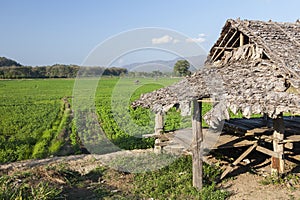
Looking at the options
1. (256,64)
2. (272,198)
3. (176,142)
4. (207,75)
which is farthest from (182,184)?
(256,64)

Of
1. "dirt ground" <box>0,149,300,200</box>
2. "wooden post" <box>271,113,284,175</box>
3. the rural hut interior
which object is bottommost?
"dirt ground" <box>0,149,300,200</box>

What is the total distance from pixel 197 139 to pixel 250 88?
4.92ft

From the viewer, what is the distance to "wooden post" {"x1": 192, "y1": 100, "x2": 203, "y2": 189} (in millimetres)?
6438

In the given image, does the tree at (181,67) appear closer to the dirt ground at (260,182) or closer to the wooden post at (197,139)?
the dirt ground at (260,182)

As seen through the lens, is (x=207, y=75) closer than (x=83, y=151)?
Yes

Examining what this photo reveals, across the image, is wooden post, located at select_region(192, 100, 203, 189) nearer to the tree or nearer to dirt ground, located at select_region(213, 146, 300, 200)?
dirt ground, located at select_region(213, 146, 300, 200)

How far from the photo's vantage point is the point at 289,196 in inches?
246

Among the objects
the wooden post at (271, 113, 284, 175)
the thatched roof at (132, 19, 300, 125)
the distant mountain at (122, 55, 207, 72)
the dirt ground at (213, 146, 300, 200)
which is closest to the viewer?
the thatched roof at (132, 19, 300, 125)

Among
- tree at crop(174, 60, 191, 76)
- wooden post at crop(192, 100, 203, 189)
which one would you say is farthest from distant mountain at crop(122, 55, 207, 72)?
wooden post at crop(192, 100, 203, 189)

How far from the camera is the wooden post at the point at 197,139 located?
6438 mm

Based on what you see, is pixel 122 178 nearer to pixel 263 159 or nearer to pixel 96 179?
pixel 96 179

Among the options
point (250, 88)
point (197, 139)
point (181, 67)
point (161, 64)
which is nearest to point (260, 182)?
point (197, 139)

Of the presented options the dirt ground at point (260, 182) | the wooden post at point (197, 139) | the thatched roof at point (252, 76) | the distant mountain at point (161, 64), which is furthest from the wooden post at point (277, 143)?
the distant mountain at point (161, 64)

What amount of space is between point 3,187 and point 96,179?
2.64 meters
